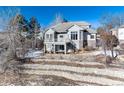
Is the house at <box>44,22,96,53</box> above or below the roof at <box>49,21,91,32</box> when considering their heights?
below

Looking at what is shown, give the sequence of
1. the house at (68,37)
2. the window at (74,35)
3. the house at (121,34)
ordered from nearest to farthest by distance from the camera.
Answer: the house at (121,34) → the house at (68,37) → the window at (74,35)

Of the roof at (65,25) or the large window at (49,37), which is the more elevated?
the roof at (65,25)

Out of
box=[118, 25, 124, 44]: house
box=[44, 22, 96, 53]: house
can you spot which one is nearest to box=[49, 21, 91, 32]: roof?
box=[44, 22, 96, 53]: house

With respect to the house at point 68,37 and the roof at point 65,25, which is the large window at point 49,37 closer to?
the house at point 68,37

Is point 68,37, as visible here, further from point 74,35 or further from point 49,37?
point 49,37

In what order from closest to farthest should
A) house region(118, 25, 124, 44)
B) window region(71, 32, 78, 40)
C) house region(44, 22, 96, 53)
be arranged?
house region(118, 25, 124, 44)
house region(44, 22, 96, 53)
window region(71, 32, 78, 40)

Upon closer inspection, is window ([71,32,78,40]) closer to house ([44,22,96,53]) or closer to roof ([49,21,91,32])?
house ([44,22,96,53])

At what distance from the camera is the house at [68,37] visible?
655 cm

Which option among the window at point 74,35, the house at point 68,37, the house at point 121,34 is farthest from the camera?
the window at point 74,35

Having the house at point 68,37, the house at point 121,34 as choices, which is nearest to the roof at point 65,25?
the house at point 68,37

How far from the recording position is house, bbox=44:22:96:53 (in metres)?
6.55

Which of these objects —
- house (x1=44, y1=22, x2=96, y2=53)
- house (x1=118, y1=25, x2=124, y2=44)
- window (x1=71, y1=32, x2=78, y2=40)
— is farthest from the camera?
window (x1=71, y1=32, x2=78, y2=40)
